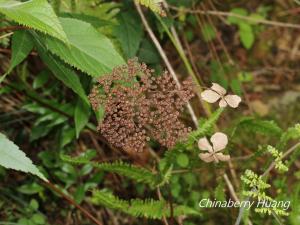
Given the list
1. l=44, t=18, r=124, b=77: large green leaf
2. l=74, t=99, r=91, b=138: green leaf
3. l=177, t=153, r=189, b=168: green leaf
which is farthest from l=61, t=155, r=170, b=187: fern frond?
l=177, t=153, r=189, b=168: green leaf

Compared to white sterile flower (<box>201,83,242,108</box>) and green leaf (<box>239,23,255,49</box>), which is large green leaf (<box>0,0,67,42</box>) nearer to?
white sterile flower (<box>201,83,242,108</box>)

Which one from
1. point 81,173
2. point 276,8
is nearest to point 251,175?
point 81,173

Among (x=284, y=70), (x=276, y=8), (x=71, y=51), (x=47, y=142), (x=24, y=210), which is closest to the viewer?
(x=71, y=51)

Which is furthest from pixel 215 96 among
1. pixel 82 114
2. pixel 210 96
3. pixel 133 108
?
pixel 82 114

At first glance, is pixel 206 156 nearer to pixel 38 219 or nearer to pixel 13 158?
pixel 13 158

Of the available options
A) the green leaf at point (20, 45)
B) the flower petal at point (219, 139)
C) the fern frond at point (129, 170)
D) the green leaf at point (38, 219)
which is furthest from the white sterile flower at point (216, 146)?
the green leaf at point (38, 219)

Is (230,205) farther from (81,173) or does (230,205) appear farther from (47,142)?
(47,142)
